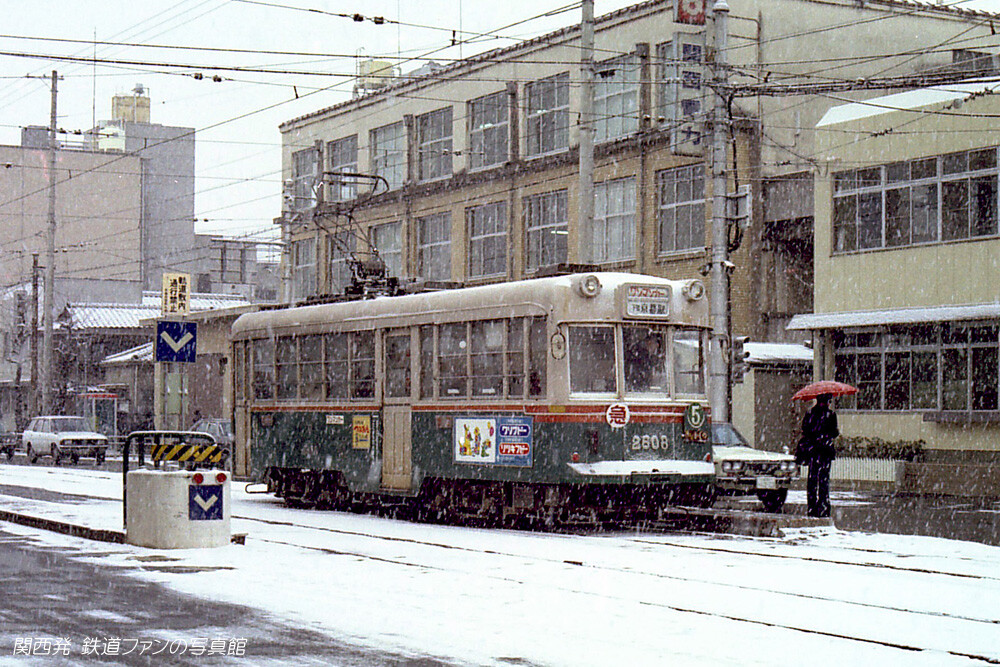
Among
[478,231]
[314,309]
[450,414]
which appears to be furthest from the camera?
[478,231]

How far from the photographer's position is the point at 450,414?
1988cm

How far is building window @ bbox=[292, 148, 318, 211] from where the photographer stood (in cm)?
5812

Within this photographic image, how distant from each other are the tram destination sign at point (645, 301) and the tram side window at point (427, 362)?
3.16 metres

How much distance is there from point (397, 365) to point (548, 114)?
24.2 metres

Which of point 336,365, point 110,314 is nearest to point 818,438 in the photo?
point 336,365

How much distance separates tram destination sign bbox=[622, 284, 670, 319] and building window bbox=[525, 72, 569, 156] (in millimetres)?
24008

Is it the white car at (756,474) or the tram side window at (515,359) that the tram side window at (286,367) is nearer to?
the tram side window at (515,359)

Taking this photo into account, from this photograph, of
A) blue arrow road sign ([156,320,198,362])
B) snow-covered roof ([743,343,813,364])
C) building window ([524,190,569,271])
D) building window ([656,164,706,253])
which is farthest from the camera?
building window ([524,190,569,271])

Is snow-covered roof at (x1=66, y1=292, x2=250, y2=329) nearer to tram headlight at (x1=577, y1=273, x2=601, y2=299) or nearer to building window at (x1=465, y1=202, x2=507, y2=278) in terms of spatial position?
building window at (x1=465, y1=202, x2=507, y2=278)

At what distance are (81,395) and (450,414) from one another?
152 feet

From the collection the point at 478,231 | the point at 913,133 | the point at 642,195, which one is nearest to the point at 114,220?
the point at 478,231

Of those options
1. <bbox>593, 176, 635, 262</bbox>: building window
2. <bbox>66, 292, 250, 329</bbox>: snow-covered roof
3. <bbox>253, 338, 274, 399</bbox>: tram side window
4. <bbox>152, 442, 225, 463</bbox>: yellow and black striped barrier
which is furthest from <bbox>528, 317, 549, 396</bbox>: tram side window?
<bbox>66, 292, 250, 329</bbox>: snow-covered roof

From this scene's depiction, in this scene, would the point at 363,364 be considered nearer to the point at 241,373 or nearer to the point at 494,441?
the point at 494,441

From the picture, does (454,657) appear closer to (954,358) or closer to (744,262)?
(954,358)
